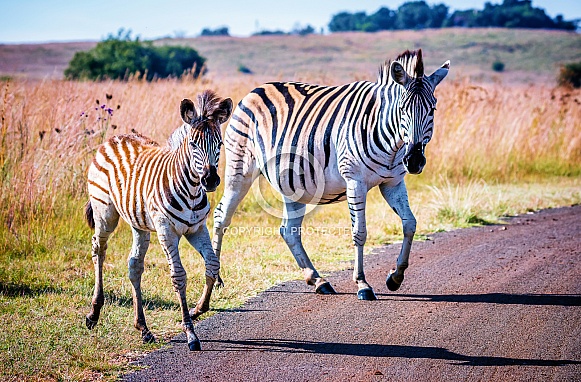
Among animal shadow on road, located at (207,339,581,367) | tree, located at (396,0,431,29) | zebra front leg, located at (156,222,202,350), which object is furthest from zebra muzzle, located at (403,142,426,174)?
tree, located at (396,0,431,29)

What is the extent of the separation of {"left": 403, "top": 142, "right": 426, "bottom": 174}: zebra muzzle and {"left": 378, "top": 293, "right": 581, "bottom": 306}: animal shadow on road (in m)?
1.19

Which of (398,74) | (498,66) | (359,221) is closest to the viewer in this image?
(398,74)

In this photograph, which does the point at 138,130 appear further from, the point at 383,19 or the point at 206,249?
the point at 383,19

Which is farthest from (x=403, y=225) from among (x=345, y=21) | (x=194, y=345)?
(x=345, y=21)

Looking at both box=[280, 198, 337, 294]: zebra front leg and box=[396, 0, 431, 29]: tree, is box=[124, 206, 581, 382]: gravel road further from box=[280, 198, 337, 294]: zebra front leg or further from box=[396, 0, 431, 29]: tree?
box=[396, 0, 431, 29]: tree

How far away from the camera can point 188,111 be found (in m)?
4.90

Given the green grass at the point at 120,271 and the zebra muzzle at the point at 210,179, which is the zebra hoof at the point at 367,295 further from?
the zebra muzzle at the point at 210,179

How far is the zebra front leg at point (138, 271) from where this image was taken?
206 inches

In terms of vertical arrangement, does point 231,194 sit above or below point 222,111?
below

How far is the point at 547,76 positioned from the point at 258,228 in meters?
44.4

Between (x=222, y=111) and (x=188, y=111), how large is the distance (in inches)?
9.5

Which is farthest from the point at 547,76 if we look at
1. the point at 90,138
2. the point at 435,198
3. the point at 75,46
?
the point at 90,138

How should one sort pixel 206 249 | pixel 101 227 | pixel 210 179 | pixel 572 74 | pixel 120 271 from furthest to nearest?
pixel 572 74
pixel 120 271
pixel 101 227
pixel 206 249
pixel 210 179

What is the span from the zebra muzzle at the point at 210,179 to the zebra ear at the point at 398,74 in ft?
6.62
